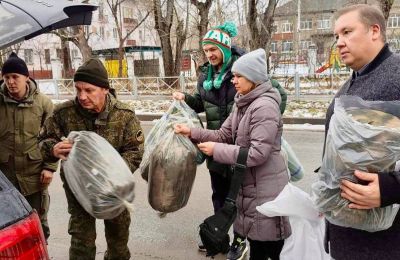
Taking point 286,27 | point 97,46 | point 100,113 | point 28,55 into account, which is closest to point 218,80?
point 100,113

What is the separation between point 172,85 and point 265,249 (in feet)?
45.6

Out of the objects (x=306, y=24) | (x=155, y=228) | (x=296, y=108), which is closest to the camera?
(x=155, y=228)

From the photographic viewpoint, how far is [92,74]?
8.08ft

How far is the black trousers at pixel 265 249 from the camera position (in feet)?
9.06

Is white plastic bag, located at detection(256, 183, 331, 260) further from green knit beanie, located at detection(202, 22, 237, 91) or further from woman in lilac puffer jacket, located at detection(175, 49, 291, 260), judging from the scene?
green knit beanie, located at detection(202, 22, 237, 91)

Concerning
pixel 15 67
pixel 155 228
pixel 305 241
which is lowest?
pixel 155 228

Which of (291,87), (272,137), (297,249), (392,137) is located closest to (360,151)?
(392,137)

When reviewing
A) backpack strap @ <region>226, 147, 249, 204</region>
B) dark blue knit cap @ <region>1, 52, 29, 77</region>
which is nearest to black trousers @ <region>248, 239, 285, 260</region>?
backpack strap @ <region>226, 147, 249, 204</region>

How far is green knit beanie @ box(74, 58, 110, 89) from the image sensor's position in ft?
8.06

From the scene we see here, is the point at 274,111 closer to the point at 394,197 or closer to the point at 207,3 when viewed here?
the point at 394,197

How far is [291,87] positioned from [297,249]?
12.1 metres

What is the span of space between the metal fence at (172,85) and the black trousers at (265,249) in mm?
11027

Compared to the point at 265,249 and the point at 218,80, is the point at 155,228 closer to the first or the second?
the point at 265,249

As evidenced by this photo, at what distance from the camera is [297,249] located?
2.63 metres
